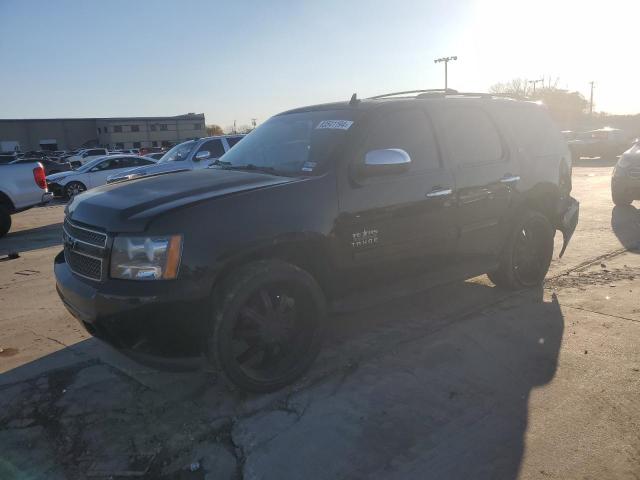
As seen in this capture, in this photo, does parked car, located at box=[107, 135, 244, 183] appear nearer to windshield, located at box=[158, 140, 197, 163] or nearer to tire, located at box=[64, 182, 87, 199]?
windshield, located at box=[158, 140, 197, 163]

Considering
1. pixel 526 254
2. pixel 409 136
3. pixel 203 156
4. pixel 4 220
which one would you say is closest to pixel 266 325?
→ pixel 409 136

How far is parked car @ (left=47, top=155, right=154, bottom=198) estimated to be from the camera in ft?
56.7

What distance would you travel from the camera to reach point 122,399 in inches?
133

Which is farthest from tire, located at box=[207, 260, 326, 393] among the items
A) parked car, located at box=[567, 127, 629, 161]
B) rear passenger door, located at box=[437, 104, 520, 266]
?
parked car, located at box=[567, 127, 629, 161]

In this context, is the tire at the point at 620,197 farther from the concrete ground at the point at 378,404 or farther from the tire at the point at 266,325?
the tire at the point at 266,325

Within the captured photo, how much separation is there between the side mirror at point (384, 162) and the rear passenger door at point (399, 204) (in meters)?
0.06

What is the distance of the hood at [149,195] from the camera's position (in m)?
3.01

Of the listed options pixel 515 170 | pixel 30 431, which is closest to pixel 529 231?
pixel 515 170

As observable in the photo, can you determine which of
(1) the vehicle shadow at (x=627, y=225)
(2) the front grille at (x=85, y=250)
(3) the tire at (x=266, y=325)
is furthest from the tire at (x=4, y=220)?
(1) the vehicle shadow at (x=627, y=225)

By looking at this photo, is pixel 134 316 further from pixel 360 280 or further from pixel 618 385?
pixel 618 385

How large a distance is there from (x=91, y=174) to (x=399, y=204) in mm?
16618

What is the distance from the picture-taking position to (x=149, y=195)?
332 cm

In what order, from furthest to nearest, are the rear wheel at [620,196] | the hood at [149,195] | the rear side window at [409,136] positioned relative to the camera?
the rear wheel at [620,196] < the rear side window at [409,136] < the hood at [149,195]

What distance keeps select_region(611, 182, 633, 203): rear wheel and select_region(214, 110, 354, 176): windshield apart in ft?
26.7
